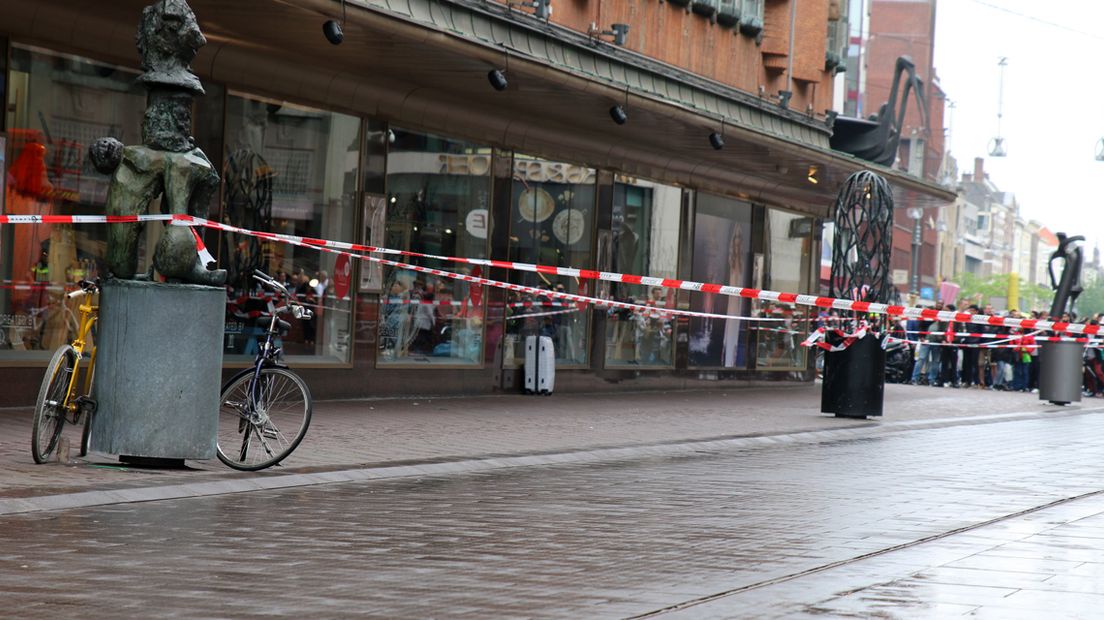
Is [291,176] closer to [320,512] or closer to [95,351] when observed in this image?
[95,351]

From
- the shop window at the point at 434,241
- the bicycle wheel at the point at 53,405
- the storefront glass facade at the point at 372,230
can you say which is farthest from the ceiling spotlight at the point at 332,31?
the bicycle wheel at the point at 53,405

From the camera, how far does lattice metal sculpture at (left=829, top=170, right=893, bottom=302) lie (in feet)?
67.8

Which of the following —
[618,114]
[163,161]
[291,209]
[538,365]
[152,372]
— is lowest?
[152,372]

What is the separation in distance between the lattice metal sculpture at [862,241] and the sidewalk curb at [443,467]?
1.76 metres

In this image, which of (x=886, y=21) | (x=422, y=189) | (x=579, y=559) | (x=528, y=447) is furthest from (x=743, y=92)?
(x=886, y=21)

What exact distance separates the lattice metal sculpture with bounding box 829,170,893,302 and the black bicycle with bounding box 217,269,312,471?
1095 cm

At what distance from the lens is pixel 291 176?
18.5 meters

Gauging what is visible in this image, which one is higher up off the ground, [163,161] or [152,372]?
[163,161]

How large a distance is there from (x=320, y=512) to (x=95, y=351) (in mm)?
2462

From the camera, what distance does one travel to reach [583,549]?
7906mm

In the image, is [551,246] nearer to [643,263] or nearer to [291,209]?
[643,263]

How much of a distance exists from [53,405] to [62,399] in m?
0.07

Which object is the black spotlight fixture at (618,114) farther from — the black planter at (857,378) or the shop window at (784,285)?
the shop window at (784,285)

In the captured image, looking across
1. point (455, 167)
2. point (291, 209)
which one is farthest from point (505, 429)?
point (455, 167)
